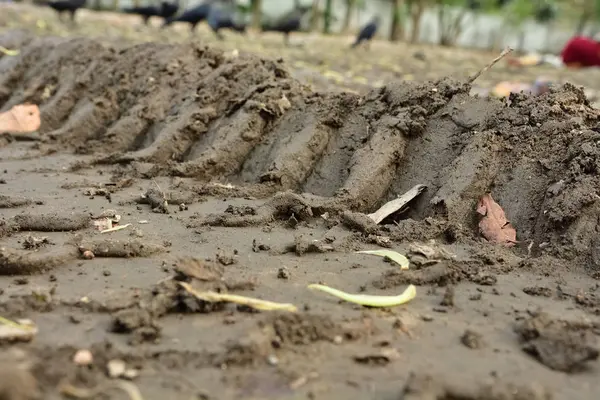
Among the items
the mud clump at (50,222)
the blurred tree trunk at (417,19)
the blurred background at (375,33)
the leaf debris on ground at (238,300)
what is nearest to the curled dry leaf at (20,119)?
the blurred background at (375,33)

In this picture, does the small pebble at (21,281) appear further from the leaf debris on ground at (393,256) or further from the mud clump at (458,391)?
the mud clump at (458,391)

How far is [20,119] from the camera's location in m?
4.73

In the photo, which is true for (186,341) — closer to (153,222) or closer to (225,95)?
(153,222)

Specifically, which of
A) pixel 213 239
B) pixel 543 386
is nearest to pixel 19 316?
pixel 213 239

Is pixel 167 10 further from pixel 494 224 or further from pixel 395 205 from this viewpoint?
pixel 494 224

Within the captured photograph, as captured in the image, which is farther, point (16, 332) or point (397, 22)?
point (397, 22)

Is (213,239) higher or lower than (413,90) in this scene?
lower

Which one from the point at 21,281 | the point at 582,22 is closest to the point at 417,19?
the point at 582,22

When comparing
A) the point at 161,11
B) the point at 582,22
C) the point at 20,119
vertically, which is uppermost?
the point at 582,22

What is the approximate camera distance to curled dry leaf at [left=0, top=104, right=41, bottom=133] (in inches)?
183

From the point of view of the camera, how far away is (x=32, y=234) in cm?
258

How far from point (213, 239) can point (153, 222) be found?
354 millimetres

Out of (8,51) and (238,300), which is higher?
(8,51)

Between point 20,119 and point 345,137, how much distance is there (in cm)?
255
